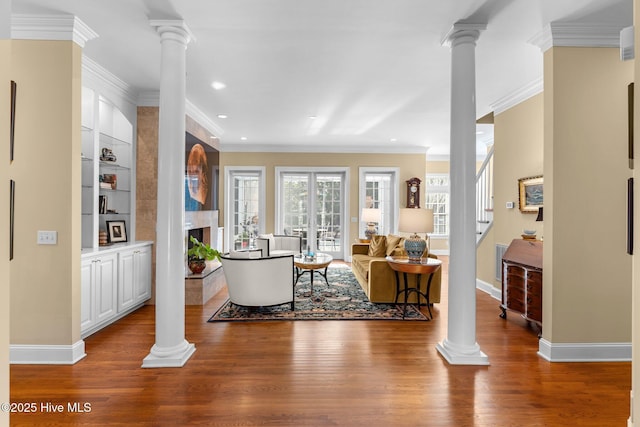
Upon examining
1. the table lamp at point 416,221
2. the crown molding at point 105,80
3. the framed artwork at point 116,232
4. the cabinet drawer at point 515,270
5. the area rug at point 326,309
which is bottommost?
the area rug at point 326,309

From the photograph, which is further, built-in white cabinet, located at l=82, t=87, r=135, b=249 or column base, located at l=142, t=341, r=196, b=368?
built-in white cabinet, located at l=82, t=87, r=135, b=249

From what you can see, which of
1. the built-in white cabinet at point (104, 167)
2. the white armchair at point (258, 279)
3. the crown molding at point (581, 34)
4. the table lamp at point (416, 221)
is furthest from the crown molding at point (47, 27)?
the crown molding at point (581, 34)

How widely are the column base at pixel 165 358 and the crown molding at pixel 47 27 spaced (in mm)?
2872

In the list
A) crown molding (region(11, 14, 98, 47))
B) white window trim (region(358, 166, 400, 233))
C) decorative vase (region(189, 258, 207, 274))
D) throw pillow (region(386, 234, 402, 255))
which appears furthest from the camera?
white window trim (region(358, 166, 400, 233))

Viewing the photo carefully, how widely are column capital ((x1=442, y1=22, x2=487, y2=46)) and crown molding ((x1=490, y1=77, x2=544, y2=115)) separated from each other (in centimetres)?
177

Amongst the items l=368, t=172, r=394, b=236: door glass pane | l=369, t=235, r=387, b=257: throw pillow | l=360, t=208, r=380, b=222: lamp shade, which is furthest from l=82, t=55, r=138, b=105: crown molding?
l=368, t=172, r=394, b=236: door glass pane

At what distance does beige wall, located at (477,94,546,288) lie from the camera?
14.4 ft

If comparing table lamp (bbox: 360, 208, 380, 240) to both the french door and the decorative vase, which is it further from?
the decorative vase

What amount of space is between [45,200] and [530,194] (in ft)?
17.8

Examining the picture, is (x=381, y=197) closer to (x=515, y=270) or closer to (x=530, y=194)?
(x=530, y=194)

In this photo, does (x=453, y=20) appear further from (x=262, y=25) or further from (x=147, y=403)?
(x=147, y=403)

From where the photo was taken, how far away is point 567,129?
3072 mm

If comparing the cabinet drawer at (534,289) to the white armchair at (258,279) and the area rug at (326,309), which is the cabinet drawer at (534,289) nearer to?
the area rug at (326,309)

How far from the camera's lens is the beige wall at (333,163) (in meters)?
8.47
